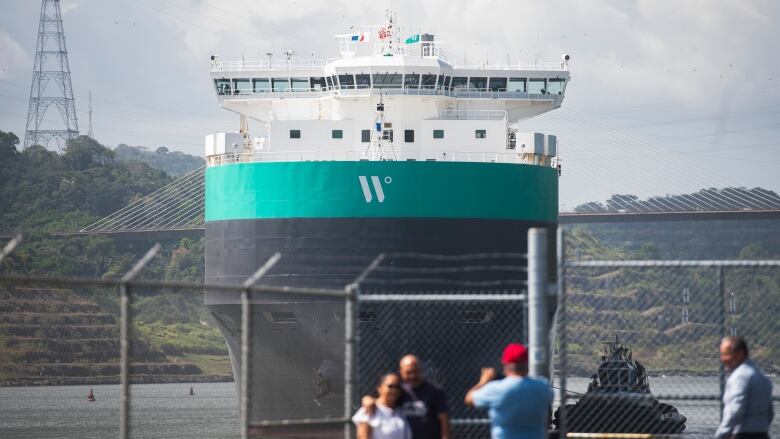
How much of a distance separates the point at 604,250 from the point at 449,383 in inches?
3983

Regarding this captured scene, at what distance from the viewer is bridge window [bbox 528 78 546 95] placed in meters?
34.6

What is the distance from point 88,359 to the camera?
94.6 metres

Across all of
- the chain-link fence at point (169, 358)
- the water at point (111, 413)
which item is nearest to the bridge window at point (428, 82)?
the chain-link fence at point (169, 358)

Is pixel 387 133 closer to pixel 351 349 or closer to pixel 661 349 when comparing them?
pixel 351 349

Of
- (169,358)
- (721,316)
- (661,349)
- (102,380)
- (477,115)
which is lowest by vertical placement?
(102,380)

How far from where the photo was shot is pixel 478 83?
3388 cm

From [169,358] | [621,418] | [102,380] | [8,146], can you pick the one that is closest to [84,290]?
[169,358]

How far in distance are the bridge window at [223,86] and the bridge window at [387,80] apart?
428 centimetres

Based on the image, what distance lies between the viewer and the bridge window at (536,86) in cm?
3456

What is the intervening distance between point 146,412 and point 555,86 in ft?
135

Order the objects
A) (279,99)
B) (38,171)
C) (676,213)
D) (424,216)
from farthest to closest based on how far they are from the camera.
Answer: (38,171), (676,213), (279,99), (424,216)

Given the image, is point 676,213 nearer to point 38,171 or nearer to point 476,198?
point 476,198

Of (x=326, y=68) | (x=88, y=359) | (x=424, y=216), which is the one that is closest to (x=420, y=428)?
(x=424, y=216)

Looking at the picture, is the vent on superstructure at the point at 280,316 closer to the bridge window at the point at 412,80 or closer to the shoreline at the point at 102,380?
the bridge window at the point at 412,80
